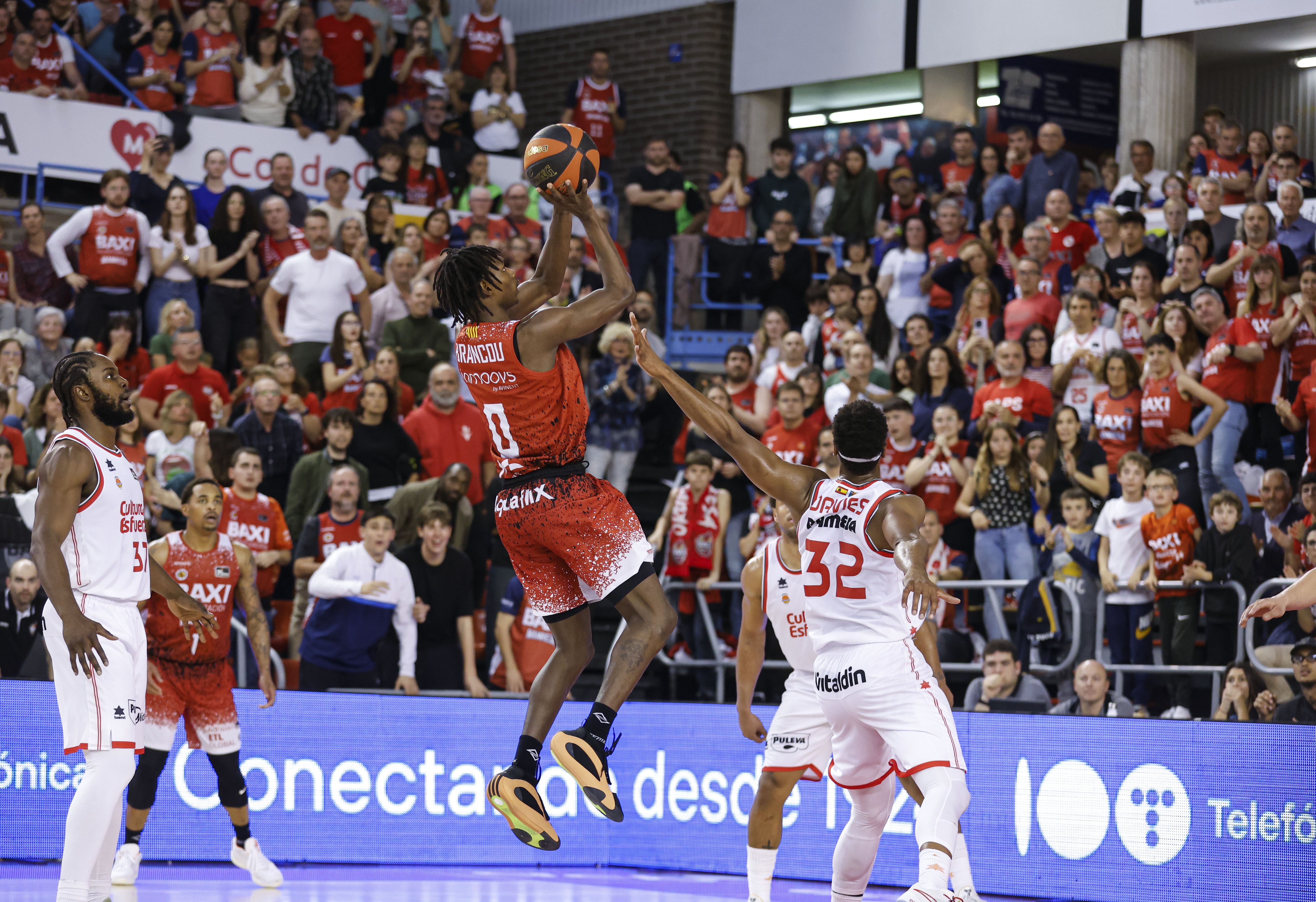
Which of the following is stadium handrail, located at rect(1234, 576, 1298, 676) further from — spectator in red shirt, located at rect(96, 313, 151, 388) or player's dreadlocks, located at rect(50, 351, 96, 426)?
spectator in red shirt, located at rect(96, 313, 151, 388)

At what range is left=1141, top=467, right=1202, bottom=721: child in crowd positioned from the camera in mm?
10930

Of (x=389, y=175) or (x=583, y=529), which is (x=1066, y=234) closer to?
(x=389, y=175)

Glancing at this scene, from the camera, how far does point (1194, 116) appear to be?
18.4m

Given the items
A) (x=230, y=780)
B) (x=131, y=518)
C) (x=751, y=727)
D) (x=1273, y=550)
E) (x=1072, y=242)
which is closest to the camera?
(x=131, y=518)

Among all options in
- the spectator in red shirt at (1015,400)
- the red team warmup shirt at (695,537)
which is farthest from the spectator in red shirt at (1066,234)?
the red team warmup shirt at (695,537)

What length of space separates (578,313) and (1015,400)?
24.5 ft

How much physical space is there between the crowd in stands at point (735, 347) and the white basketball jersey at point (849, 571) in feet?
13.5

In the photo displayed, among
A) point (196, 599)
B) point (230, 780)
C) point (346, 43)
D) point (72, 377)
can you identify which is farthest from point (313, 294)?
point (72, 377)

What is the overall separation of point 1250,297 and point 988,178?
413cm

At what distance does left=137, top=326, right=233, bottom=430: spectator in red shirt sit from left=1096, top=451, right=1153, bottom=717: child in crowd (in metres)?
7.39

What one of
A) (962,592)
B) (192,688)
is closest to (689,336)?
(962,592)

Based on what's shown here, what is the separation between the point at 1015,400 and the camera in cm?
1284

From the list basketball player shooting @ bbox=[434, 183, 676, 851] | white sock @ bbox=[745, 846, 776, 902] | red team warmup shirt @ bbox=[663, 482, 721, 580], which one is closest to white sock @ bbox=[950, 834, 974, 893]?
white sock @ bbox=[745, 846, 776, 902]

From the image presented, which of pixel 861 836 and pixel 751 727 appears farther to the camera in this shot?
pixel 751 727
